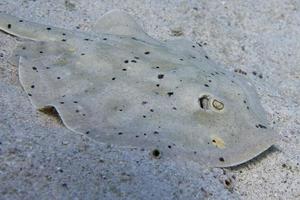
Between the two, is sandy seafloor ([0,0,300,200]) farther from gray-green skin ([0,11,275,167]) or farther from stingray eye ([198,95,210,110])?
stingray eye ([198,95,210,110])

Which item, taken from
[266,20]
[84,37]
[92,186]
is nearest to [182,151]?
[92,186]

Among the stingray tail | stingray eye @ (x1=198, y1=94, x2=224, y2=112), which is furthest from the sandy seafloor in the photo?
stingray eye @ (x1=198, y1=94, x2=224, y2=112)

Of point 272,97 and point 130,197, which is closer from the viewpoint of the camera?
point 130,197

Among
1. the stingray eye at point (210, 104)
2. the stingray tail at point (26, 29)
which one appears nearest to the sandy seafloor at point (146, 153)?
the stingray tail at point (26, 29)

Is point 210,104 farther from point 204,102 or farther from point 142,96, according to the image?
point 142,96

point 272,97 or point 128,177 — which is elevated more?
point 128,177

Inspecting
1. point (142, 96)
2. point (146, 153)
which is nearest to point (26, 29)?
point (142, 96)

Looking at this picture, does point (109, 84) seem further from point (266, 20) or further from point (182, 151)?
point (266, 20)
